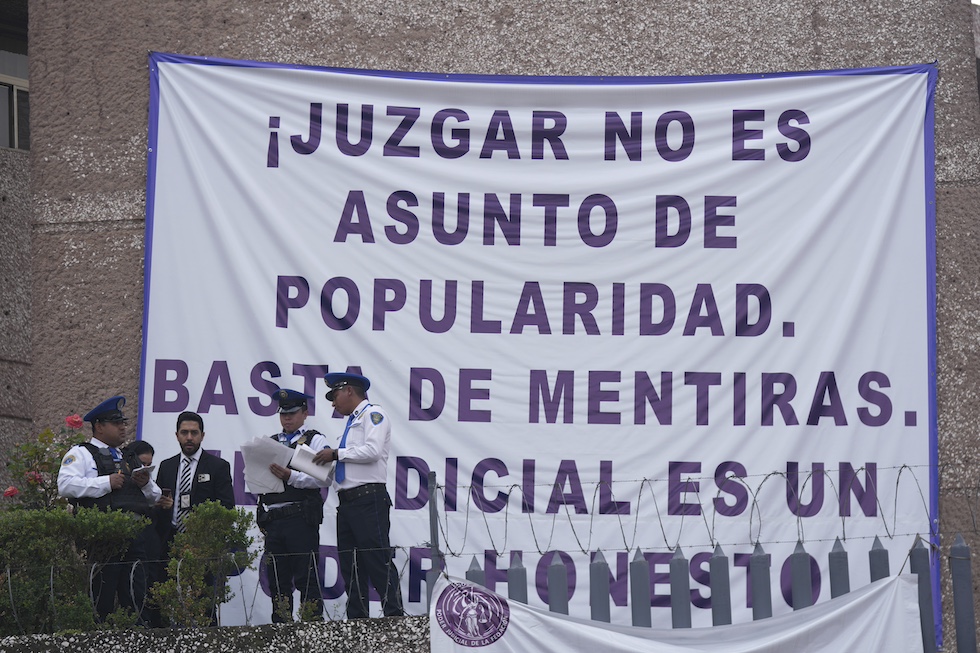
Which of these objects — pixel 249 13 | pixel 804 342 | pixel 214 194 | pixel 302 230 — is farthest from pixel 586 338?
pixel 249 13

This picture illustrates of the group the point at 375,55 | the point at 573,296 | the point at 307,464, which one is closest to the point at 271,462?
the point at 307,464

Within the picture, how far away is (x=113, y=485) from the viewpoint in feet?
22.2

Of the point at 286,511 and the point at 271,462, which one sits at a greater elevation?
the point at 271,462

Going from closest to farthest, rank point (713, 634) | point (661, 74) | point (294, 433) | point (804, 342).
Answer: point (713, 634) < point (294, 433) < point (804, 342) < point (661, 74)

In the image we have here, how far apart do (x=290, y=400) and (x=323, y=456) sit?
0.88 metres

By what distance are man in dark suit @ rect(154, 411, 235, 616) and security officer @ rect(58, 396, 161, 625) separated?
25cm

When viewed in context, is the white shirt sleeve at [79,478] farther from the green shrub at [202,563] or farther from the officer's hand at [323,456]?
the officer's hand at [323,456]

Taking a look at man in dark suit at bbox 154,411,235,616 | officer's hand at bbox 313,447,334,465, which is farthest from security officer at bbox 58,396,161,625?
officer's hand at bbox 313,447,334,465

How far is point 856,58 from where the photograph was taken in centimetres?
866

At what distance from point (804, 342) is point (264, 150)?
3.51 m

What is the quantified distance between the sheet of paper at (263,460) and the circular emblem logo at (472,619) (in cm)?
178

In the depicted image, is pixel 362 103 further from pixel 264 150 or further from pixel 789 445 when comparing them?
pixel 789 445

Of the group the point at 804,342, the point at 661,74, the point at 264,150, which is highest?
the point at 661,74

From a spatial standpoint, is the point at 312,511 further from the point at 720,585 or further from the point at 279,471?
the point at 720,585
